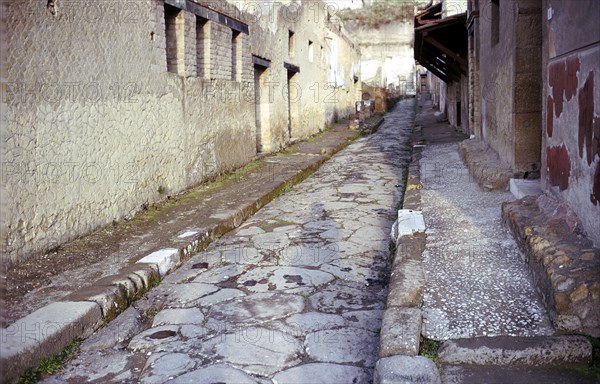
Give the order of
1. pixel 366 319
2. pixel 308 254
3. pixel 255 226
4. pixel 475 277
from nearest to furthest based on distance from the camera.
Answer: pixel 475 277 < pixel 366 319 < pixel 308 254 < pixel 255 226

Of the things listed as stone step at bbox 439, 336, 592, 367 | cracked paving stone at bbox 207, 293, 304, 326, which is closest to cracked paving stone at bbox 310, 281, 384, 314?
cracked paving stone at bbox 207, 293, 304, 326

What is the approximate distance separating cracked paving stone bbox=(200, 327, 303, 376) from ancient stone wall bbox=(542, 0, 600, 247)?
1.63m

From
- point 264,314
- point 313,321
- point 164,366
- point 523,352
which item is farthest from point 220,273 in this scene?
point 523,352

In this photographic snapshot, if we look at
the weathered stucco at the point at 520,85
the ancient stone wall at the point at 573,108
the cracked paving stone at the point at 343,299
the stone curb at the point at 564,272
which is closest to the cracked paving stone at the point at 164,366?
the cracked paving stone at the point at 343,299

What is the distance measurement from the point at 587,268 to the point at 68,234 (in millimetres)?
3721

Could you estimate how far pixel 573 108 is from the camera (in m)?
3.15

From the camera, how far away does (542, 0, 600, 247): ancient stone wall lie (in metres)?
2.78

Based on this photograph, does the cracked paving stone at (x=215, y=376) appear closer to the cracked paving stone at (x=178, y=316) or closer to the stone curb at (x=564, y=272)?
the cracked paving stone at (x=178, y=316)

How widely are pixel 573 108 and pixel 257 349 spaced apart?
2.18 m

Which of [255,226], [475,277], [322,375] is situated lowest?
[322,375]

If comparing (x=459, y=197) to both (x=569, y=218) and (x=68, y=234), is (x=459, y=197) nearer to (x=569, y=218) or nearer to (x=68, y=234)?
(x=569, y=218)

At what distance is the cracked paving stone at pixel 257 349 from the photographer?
2.81 meters

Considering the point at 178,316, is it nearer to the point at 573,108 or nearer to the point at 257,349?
the point at 257,349

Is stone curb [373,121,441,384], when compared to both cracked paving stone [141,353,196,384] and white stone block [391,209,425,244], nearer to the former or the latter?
white stone block [391,209,425,244]
